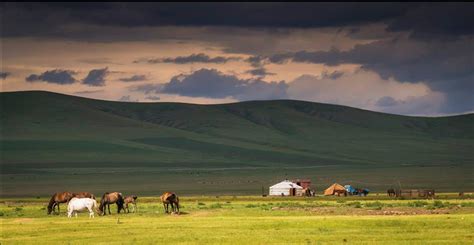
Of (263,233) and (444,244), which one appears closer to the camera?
(444,244)

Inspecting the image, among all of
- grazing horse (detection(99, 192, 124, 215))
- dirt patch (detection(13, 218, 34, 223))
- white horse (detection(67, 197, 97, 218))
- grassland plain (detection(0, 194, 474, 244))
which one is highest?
grazing horse (detection(99, 192, 124, 215))

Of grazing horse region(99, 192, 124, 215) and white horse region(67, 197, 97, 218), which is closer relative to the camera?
white horse region(67, 197, 97, 218)

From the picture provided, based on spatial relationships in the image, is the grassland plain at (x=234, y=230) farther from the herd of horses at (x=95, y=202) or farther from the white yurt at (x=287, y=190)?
the white yurt at (x=287, y=190)

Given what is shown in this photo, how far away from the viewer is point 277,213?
58.9 meters

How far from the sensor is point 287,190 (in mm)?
→ 113188

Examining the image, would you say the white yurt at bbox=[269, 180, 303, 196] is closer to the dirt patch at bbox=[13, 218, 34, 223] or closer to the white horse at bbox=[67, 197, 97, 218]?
the white horse at bbox=[67, 197, 97, 218]

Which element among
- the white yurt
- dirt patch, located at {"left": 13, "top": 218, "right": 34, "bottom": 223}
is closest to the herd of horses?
dirt patch, located at {"left": 13, "top": 218, "right": 34, "bottom": 223}

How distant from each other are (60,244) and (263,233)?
28.3 feet

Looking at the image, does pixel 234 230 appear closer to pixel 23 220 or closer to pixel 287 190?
pixel 23 220

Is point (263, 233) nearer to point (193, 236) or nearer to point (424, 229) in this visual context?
point (193, 236)

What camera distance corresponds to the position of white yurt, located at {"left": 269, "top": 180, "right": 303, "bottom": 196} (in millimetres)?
112875

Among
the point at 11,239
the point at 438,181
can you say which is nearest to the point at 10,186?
the point at 438,181

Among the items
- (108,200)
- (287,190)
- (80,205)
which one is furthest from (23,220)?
(287,190)

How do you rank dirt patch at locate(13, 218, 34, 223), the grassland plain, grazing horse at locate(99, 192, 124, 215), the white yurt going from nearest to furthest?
1. the grassland plain
2. dirt patch at locate(13, 218, 34, 223)
3. grazing horse at locate(99, 192, 124, 215)
4. the white yurt
